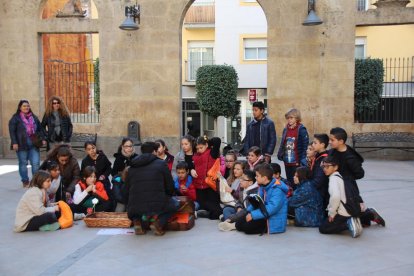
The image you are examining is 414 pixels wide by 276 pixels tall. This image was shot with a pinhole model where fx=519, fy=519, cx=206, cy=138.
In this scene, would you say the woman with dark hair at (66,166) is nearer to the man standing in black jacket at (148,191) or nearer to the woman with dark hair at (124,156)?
the woman with dark hair at (124,156)

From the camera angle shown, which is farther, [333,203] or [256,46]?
[256,46]

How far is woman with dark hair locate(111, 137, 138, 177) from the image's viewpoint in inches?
324

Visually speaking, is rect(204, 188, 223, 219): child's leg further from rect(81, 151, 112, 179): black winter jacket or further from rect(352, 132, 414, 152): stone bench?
rect(352, 132, 414, 152): stone bench

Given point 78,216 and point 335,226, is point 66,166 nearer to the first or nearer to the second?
point 78,216

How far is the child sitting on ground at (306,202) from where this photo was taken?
712 centimetres

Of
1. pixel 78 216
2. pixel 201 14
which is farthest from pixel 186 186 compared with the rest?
pixel 201 14

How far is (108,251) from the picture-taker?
243 inches

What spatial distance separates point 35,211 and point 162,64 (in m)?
7.66

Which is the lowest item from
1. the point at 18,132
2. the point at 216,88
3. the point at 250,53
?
the point at 18,132

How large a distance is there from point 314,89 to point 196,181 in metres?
6.70

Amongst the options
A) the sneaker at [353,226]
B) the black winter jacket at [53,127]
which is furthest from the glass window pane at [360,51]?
the sneaker at [353,226]

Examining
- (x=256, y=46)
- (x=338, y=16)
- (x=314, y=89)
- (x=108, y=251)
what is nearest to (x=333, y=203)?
(x=108, y=251)

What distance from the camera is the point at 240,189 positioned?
772cm

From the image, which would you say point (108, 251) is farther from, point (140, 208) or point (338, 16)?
point (338, 16)
